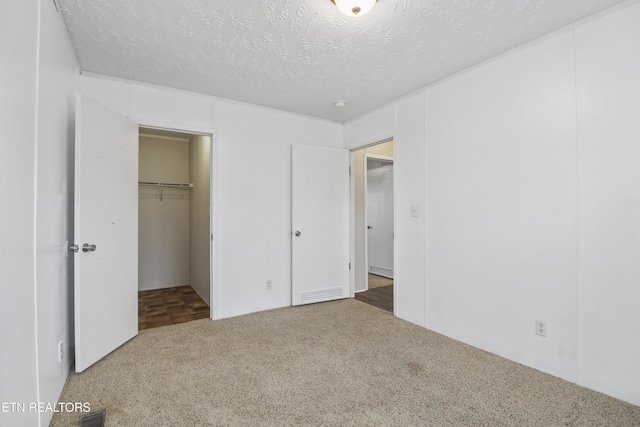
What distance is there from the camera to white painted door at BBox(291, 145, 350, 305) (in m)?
3.91

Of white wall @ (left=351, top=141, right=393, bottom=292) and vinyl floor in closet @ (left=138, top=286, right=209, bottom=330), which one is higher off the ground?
white wall @ (left=351, top=141, right=393, bottom=292)

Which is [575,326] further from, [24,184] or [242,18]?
[24,184]

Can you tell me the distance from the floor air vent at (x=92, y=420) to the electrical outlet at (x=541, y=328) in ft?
9.61

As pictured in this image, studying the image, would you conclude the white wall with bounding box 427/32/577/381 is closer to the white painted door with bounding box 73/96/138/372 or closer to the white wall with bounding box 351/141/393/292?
the white wall with bounding box 351/141/393/292

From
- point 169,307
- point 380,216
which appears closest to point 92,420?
point 169,307

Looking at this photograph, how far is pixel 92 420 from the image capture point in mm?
1724

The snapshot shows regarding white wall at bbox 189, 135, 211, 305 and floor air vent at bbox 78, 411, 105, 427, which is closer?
floor air vent at bbox 78, 411, 105, 427

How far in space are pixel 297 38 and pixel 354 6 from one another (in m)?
0.59

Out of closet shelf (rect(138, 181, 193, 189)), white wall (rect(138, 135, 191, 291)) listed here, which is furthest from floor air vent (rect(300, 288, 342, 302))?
closet shelf (rect(138, 181, 193, 189))

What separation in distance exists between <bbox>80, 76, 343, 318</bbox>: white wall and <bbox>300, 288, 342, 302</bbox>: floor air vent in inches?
8.1

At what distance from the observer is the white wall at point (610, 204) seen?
6.16 ft

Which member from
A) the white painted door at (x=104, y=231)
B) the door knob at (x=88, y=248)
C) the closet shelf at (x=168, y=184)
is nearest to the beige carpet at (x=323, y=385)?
the white painted door at (x=104, y=231)

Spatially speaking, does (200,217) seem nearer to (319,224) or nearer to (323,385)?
(319,224)

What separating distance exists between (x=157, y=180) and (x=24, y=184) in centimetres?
387
